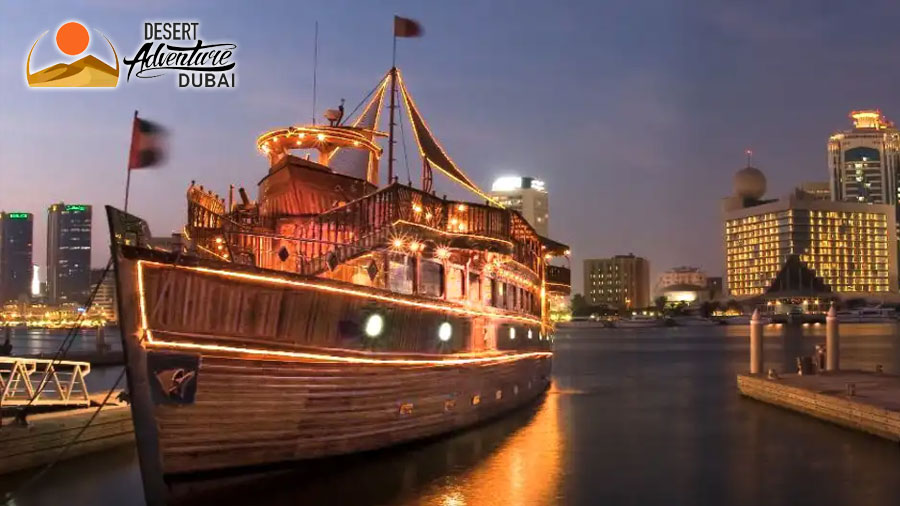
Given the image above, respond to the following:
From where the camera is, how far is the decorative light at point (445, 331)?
19.4 meters

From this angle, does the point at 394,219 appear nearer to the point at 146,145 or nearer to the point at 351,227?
the point at 351,227

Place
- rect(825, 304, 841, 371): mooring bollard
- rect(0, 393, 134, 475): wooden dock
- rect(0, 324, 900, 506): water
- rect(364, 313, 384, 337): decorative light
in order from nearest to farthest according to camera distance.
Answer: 1. rect(0, 324, 900, 506): water
2. rect(364, 313, 384, 337): decorative light
3. rect(0, 393, 134, 475): wooden dock
4. rect(825, 304, 841, 371): mooring bollard

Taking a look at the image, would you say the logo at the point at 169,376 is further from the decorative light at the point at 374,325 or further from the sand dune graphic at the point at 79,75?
the sand dune graphic at the point at 79,75

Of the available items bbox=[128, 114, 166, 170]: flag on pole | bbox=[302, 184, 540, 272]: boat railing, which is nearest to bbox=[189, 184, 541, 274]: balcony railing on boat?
bbox=[302, 184, 540, 272]: boat railing

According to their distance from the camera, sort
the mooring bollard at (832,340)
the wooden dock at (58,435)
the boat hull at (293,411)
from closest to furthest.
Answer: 1. the boat hull at (293,411)
2. the wooden dock at (58,435)
3. the mooring bollard at (832,340)

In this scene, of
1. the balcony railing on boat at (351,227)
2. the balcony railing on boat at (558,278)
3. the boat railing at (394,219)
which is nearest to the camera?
the balcony railing on boat at (351,227)

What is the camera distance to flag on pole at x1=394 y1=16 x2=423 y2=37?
2475 cm

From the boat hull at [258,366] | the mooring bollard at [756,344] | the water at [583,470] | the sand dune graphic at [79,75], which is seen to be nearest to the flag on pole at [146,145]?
the boat hull at [258,366]

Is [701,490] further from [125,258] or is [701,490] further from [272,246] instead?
[125,258]

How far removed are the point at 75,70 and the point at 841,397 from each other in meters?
22.6

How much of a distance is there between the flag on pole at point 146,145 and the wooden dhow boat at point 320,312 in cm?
154

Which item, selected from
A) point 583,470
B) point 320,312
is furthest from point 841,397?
point 320,312

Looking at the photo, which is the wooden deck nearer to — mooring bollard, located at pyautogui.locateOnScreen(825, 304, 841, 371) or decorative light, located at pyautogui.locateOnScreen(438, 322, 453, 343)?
mooring bollard, located at pyautogui.locateOnScreen(825, 304, 841, 371)

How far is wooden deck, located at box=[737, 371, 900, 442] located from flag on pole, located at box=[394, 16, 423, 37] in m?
16.3
